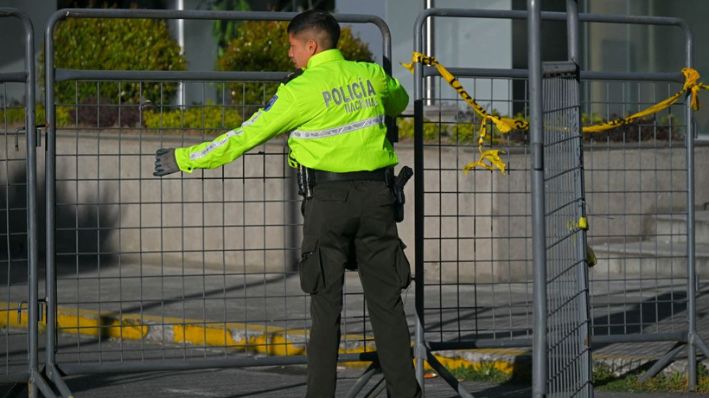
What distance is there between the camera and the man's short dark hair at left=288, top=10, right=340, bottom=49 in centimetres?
606

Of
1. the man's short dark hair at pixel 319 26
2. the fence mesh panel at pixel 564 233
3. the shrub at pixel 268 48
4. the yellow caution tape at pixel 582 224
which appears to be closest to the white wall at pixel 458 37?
the shrub at pixel 268 48

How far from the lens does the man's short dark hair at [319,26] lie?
6.06 meters

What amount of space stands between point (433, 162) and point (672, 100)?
4.56 meters

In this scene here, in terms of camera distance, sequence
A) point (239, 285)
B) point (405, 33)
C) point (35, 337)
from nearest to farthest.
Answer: point (35, 337)
point (239, 285)
point (405, 33)

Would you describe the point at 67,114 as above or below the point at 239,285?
above

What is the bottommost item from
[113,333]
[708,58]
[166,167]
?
[113,333]

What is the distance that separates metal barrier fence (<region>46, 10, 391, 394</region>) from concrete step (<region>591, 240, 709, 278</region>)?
190 centimetres

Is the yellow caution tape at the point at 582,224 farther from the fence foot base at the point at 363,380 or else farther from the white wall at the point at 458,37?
the white wall at the point at 458,37

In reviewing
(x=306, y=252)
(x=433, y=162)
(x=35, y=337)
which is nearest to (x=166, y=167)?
(x=306, y=252)

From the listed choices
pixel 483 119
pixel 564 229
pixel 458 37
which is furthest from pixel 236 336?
pixel 458 37

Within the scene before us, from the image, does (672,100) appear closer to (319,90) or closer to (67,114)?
(319,90)

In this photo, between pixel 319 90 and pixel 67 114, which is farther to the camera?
pixel 67 114

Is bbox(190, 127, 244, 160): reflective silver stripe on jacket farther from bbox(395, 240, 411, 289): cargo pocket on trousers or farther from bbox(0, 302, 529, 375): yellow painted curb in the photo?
bbox(0, 302, 529, 375): yellow painted curb

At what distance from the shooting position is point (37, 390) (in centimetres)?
655
